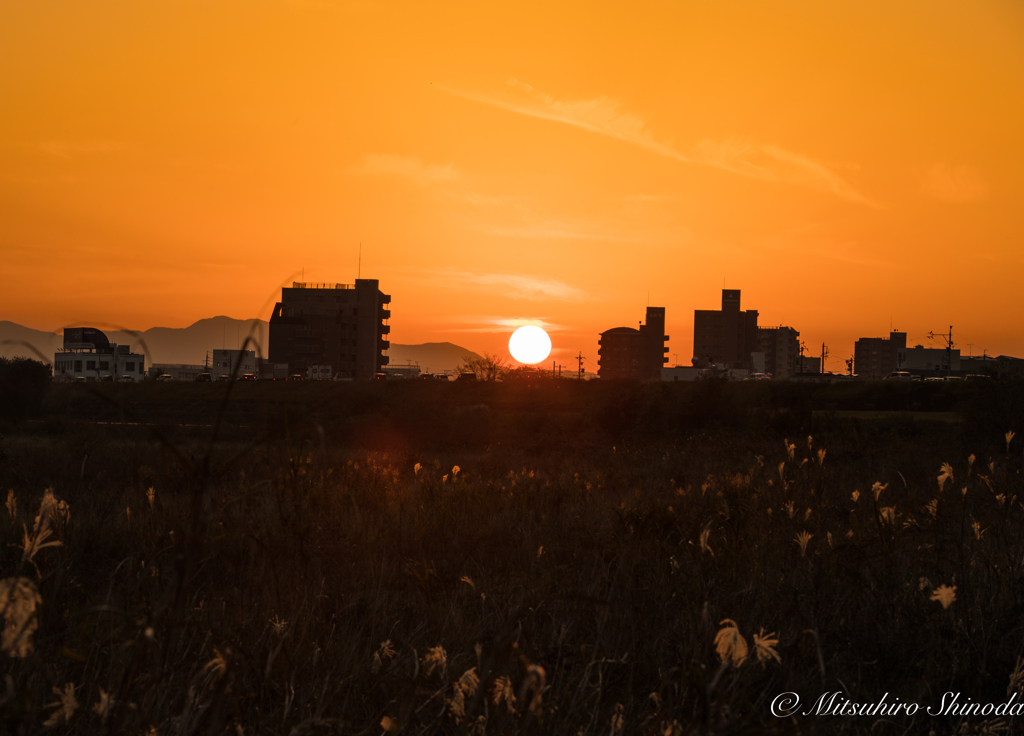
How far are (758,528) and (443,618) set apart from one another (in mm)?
3194

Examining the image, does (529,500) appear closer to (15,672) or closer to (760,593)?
(760,593)

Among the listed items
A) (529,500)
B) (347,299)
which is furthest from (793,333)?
(529,500)

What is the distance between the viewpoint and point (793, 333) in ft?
639

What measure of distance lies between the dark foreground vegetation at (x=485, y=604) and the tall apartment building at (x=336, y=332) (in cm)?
9632

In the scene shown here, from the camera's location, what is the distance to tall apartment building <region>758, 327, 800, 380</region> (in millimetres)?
190375

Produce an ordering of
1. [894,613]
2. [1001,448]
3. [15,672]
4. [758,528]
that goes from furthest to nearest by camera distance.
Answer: [1001,448] → [758,528] → [894,613] → [15,672]

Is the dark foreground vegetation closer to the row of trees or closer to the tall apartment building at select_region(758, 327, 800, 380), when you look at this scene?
the row of trees

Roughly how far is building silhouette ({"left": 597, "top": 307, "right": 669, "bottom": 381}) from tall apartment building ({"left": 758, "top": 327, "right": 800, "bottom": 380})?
3182 centimetres

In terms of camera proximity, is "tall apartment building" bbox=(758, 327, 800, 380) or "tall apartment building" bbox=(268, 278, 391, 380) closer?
"tall apartment building" bbox=(268, 278, 391, 380)

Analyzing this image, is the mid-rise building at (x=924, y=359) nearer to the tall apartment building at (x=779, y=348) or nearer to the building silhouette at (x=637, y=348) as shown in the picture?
the tall apartment building at (x=779, y=348)

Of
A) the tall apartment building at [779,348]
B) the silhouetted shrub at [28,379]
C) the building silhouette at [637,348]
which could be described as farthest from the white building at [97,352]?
the tall apartment building at [779,348]

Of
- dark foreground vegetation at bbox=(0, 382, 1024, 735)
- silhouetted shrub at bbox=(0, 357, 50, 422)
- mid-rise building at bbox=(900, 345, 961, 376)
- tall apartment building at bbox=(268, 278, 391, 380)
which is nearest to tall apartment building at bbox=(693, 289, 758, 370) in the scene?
mid-rise building at bbox=(900, 345, 961, 376)

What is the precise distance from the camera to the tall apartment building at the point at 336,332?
102812mm

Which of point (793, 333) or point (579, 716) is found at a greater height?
point (793, 333)
